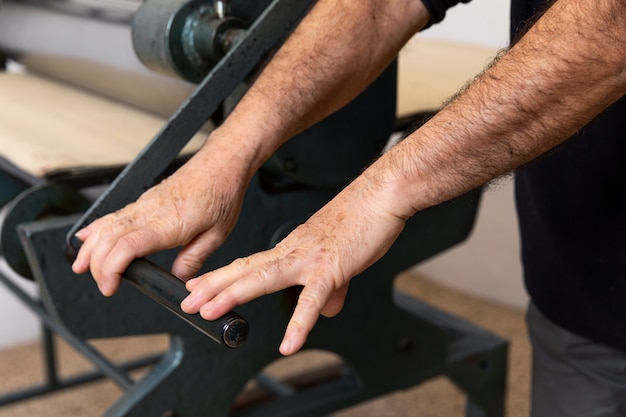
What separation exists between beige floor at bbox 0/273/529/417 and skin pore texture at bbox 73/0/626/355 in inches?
56.2

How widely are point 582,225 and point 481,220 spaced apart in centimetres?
175

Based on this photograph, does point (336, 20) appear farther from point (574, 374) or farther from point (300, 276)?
point (574, 374)

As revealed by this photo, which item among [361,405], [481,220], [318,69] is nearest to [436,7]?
[318,69]

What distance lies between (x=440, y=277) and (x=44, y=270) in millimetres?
2133

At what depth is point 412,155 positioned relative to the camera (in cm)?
80

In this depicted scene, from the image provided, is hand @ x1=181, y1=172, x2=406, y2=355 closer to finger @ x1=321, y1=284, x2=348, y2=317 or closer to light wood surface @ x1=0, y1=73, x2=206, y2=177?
finger @ x1=321, y1=284, x2=348, y2=317

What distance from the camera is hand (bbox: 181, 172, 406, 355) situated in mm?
742

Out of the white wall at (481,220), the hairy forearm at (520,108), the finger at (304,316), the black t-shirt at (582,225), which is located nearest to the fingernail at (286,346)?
the finger at (304,316)

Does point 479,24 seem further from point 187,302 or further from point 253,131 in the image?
point 187,302

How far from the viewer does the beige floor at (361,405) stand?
7.48 ft

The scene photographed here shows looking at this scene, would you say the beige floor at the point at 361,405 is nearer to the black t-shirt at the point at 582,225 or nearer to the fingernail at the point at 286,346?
the black t-shirt at the point at 582,225

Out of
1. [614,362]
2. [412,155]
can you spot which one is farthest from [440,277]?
[412,155]

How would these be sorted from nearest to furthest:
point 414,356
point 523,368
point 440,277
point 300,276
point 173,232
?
1. point 300,276
2. point 173,232
3. point 414,356
4. point 523,368
5. point 440,277

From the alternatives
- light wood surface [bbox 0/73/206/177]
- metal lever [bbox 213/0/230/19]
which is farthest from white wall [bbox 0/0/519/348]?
metal lever [bbox 213/0/230/19]
